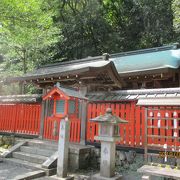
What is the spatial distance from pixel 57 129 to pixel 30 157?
183 cm

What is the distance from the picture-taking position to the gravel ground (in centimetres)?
704

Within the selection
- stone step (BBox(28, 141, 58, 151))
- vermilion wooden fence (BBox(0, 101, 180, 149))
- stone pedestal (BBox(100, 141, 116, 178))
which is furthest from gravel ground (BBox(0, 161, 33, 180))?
stone pedestal (BBox(100, 141, 116, 178))

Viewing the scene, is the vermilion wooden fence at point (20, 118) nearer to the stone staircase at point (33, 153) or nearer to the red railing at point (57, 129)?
the red railing at point (57, 129)

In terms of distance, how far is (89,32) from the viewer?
2252 cm

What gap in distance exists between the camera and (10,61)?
19703 mm

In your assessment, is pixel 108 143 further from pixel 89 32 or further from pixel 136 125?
pixel 89 32

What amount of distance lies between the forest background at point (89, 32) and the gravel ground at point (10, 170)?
9.68 meters

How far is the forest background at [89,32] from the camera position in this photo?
17.6 m

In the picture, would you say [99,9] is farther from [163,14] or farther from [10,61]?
[10,61]

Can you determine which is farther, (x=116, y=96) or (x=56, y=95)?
(x=116, y=96)

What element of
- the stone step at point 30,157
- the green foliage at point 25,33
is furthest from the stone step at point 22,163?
the green foliage at point 25,33

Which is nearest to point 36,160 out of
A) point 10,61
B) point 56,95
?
point 56,95

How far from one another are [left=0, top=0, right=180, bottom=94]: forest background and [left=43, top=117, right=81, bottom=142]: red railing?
26.0 feet

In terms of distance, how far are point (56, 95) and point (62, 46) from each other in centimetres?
1529
